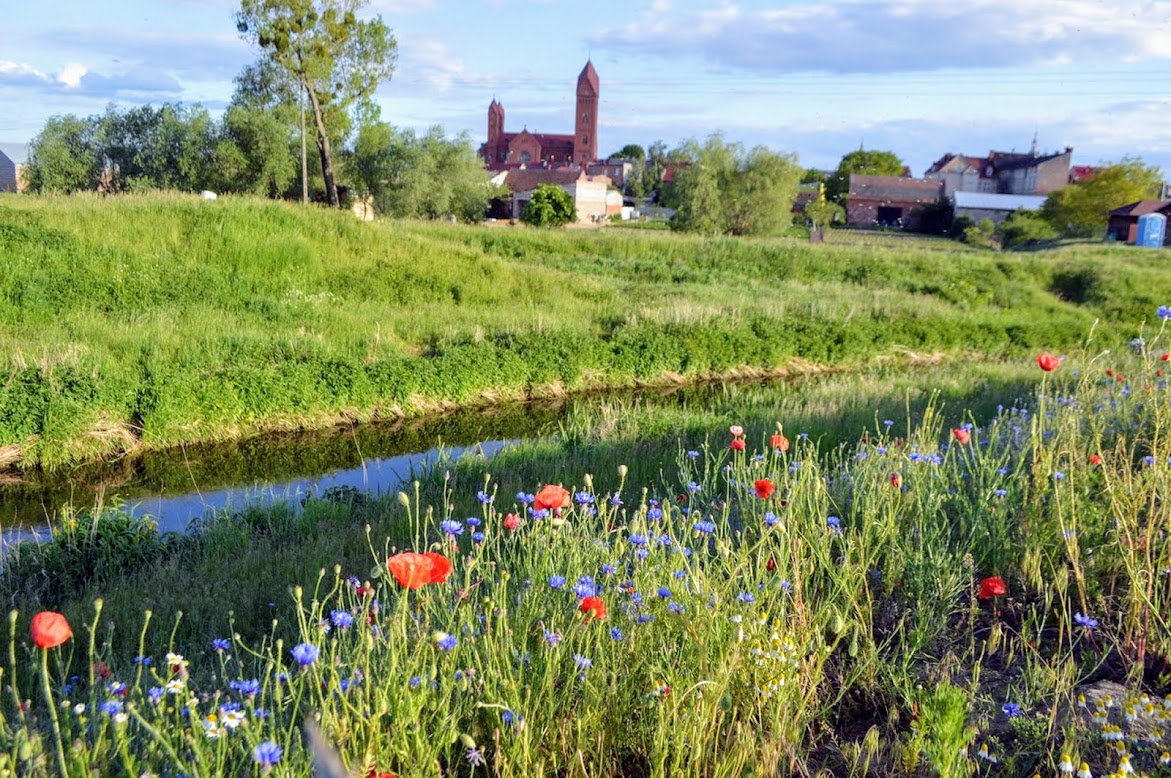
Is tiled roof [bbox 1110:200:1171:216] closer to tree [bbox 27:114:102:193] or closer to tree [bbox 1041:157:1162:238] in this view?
tree [bbox 1041:157:1162:238]

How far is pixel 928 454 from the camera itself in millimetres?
4438

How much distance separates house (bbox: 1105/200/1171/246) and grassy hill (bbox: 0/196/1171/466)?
3230 cm

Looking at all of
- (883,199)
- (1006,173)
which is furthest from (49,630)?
(1006,173)

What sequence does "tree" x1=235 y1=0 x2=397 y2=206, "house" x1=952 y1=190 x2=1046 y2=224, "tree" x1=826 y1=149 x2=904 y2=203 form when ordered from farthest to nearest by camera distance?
1. "tree" x1=826 y1=149 x2=904 y2=203
2. "house" x1=952 y1=190 x2=1046 y2=224
3. "tree" x1=235 y1=0 x2=397 y2=206

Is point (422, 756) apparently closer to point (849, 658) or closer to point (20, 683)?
point (849, 658)

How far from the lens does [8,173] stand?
41094 millimetres

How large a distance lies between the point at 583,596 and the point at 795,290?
868 inches

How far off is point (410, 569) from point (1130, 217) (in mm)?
61909

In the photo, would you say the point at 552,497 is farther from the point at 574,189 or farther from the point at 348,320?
the point at 574,189

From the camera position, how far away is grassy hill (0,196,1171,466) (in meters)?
10.5

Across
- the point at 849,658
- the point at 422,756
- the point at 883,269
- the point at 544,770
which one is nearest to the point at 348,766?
the point at 422,756

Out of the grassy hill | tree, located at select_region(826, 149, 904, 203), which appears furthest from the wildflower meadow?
tree, located at select_region(826, 149, 904, 203)

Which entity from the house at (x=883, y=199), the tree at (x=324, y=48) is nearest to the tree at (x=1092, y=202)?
the house at (x=883, y=199)

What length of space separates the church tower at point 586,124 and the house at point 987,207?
57172 mm
